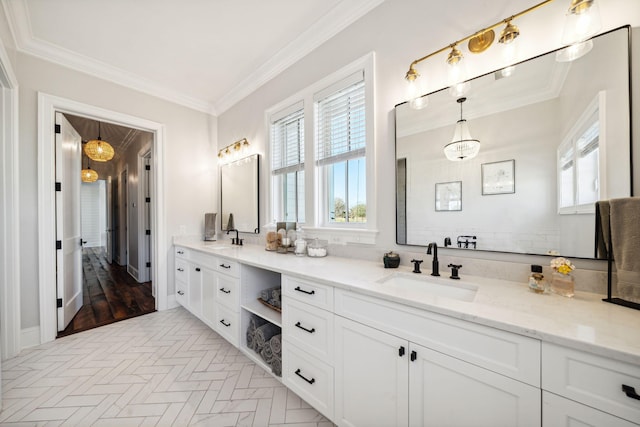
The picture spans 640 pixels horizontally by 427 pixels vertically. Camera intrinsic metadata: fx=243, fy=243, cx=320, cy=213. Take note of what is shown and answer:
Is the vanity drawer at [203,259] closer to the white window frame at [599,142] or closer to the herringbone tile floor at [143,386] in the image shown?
the herringbone tile floor at [143,386]

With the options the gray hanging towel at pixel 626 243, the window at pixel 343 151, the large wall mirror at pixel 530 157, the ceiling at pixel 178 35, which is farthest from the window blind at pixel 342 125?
the gray hanging towel at pixel 626 243

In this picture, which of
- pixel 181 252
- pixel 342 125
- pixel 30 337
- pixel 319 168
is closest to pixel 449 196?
pixel 342 125

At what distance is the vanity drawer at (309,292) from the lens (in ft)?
4.49

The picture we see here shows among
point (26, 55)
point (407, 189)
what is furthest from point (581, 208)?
point (26, 55)

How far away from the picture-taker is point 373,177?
6.08 ft

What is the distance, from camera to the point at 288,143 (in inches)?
105

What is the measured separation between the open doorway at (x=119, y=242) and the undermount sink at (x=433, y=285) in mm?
3217

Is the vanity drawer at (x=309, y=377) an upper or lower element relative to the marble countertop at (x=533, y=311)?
lower

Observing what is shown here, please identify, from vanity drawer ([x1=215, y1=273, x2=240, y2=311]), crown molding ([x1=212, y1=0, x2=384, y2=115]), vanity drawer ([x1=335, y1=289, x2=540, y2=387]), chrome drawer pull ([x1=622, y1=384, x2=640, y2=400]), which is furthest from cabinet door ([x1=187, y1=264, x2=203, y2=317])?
chrome drawer pull ([x1=622, y1=384, x2=640, y2=400])

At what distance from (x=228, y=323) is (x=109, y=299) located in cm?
264

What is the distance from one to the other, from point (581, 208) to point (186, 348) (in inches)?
119

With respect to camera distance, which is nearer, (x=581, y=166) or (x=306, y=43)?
(x=581, y=166)

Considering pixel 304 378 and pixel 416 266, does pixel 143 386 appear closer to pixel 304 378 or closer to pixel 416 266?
pixel 304 378

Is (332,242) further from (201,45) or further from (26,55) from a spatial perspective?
(26,55)
